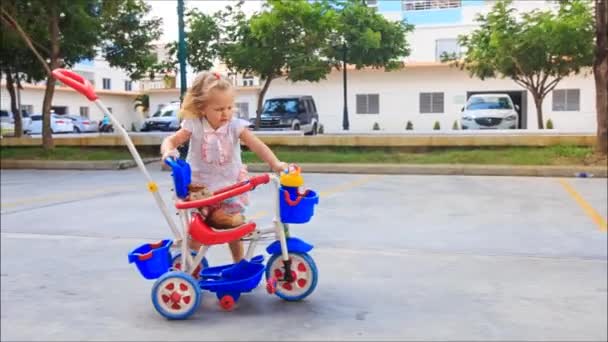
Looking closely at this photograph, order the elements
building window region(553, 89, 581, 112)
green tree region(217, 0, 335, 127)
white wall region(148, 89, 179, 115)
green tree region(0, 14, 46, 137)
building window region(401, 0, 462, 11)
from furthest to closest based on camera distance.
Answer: green tree region(0, 14, 46, 137), building window region(553, 89, 581, 112), green tree region(217, 0, 335, 127), white wall region(148, 89, 179, 115), building window region(401, 0, 462, 11)

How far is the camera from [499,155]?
5.14ft

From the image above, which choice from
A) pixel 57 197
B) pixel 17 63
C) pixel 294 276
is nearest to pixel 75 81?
pixel 294 276

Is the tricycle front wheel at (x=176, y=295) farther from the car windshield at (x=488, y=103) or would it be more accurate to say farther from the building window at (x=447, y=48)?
the car windshield at (x=488, y=103)

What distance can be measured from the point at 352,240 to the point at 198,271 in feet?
24.8

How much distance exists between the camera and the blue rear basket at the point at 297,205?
75 centimetres

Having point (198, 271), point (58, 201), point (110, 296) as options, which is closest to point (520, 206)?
point (110, 296)

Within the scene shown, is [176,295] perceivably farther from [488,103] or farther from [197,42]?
[488,103]

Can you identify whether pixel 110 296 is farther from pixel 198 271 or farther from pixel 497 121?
pixel 198 271

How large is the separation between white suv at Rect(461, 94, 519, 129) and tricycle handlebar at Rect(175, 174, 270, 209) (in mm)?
1054

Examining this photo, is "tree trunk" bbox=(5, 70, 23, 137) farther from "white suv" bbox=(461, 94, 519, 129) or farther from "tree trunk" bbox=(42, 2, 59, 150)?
"white suv" bbox=(461, 94, 519, 129)

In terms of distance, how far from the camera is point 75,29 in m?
2.03

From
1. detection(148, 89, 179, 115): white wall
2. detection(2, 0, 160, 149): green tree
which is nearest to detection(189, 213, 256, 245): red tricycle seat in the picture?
detection(148, 89, 179, 115): white wall

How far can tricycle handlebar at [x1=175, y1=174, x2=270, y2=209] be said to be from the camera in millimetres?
674

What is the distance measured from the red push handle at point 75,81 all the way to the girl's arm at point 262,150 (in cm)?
14
